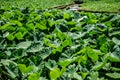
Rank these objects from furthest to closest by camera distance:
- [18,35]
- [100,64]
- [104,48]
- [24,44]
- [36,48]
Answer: [18,35] → [24,44] → [36,48] → [104,48] → [100,64]

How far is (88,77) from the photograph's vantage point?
5.61 ft

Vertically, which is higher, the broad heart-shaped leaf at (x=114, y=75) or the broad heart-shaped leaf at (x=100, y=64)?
the broad heart-shaped leaf at (x=100, y=64)

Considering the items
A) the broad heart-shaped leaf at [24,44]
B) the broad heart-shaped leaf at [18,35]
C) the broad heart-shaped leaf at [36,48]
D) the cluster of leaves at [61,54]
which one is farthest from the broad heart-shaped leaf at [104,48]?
the broad heart-shaped leaf at [18,35]

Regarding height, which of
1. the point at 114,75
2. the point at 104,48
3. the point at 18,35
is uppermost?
the point at 18,35

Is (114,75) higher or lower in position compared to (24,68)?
lower

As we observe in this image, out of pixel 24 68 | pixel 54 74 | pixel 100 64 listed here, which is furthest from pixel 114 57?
pixel 24 68

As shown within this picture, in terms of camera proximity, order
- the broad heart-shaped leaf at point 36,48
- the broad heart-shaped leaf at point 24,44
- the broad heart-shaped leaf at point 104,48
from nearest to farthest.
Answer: the broad heart-shaped leaf at point 104,48
the broad heart-shaped leaf at point 36,48
the broad heart-shaped leaf at point 24,44

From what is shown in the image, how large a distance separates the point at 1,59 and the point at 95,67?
2.63 feet

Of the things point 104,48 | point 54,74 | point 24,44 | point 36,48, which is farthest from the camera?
point 24,44

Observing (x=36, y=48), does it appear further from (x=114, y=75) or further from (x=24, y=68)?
(x=114, y=75)

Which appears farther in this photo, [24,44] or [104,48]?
[24,44]

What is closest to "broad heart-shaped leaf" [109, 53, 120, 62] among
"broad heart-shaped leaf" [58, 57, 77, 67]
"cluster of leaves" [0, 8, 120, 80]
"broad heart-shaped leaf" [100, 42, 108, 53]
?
"cluster of leaves" [0, 8, 120, 80]

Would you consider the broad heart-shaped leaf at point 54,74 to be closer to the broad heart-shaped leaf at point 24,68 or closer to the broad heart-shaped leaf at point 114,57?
the broad heart-shaped leaf at point 24,68

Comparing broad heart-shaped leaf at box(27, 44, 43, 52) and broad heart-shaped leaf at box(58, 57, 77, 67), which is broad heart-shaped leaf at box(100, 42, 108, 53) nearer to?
broad heart-shaped leaf at box(58, 57, 77, 67)
